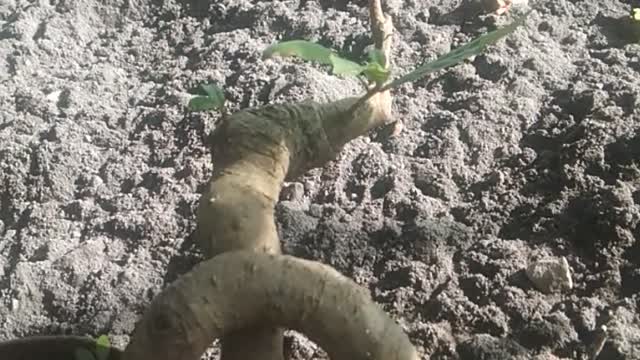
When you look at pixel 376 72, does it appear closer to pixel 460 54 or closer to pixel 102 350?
pixel 460 54

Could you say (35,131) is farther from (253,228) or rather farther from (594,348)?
(594,348)

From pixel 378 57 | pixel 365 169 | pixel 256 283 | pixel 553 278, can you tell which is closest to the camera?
pixel 256 283

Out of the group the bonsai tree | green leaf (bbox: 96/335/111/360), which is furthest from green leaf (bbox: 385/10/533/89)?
green leaf (bbox: 96/335/111/360)

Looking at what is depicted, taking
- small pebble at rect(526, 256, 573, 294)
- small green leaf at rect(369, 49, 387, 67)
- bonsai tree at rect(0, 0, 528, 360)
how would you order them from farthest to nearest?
1. small pebble at rect(526, 256, 573, 294)
2. small green leaf at rect(369, 49, 387, 67)
3. bonsai tree at rect(0, 0, 528, 360)

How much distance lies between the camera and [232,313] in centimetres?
105

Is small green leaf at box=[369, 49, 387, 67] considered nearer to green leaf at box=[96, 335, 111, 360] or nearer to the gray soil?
the gray soil

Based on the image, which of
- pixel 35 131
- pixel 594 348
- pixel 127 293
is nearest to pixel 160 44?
pixel 35 131

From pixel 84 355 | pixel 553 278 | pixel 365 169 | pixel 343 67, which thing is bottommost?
pixel 84 355

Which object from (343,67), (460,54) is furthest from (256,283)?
(460,54)

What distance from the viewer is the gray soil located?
136cm

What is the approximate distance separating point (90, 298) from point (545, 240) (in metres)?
0.74

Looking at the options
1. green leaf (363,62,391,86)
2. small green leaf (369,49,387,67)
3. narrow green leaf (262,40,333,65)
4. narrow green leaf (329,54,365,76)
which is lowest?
A: narrow green leaf (329,54,365,76)

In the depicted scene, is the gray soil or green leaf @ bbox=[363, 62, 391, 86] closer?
green leaf @ bbox=[363, 62, 391, 86]

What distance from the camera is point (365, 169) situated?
1.60m
